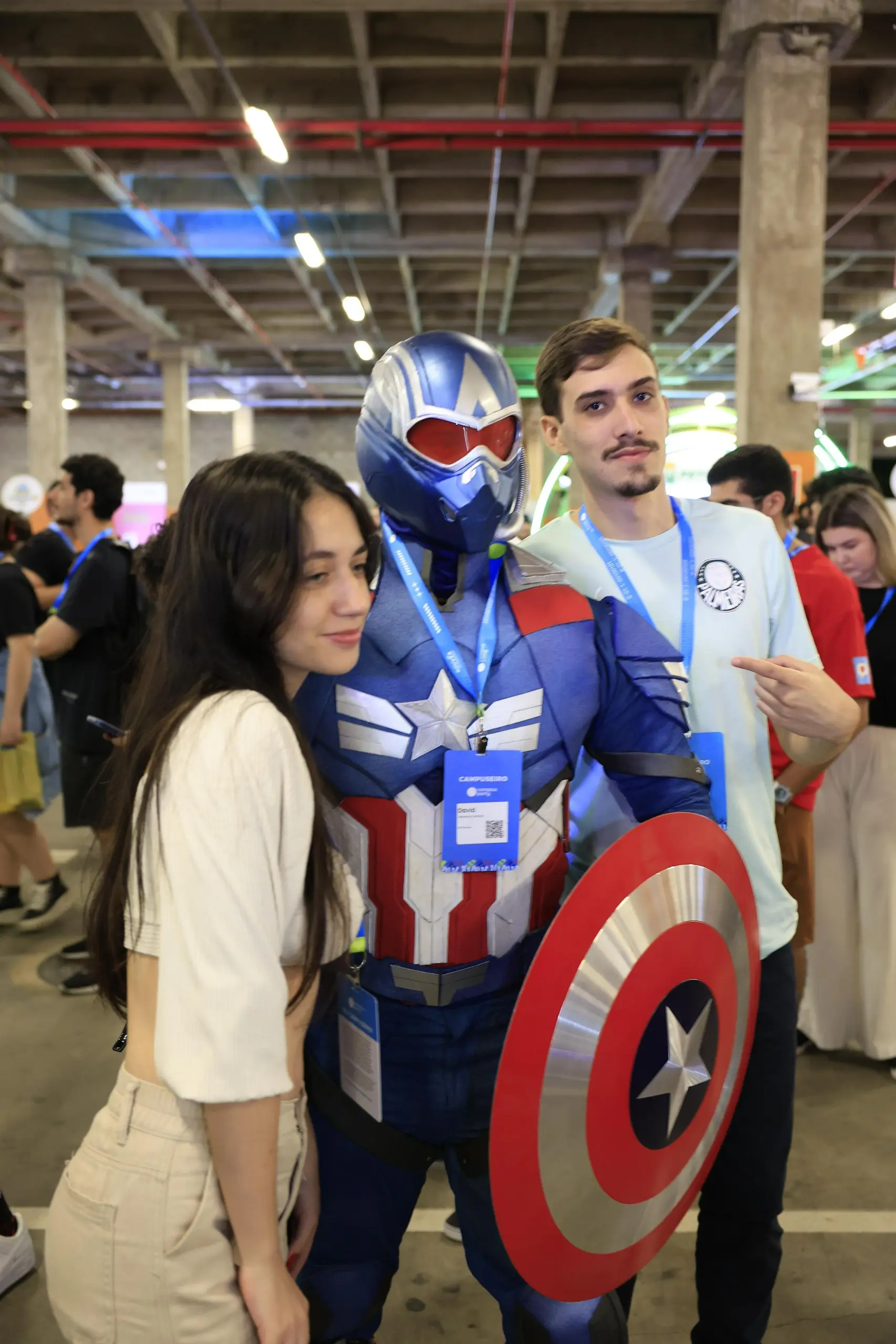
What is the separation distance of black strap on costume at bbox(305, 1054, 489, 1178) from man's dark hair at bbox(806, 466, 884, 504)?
90.0 inches

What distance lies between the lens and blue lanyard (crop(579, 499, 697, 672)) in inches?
59.6

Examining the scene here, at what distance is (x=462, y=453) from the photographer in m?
1.25

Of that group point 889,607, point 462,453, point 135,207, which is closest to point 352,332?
point 135,207

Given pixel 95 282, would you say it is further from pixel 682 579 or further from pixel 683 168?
pixel 682 579

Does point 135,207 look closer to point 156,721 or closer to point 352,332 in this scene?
point 352,332

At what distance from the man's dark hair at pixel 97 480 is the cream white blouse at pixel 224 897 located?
276 centimetres

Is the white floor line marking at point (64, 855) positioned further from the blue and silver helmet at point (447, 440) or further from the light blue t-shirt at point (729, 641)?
the blue and silver helmet at point (447, 440)

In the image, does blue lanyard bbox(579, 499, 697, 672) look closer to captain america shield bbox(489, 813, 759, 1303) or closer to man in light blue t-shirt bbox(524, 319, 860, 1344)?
man in light blue t-shirt bbox(524, 319, 860, 1344)

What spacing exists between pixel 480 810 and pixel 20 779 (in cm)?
304

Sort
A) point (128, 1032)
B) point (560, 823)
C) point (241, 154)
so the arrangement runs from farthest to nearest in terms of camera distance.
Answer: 1. point (241, 154)
2. point (560, 823)
3. point (128, 1032)

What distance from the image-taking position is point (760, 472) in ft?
8.62

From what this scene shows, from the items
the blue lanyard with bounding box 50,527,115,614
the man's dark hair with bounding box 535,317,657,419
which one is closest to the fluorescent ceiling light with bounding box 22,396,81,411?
the blue lanyard with bounding box 50,527,115,614

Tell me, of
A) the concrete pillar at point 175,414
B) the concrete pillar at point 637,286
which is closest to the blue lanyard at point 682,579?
the concrete pillar at point 637,286

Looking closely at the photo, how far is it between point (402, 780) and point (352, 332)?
14349 millimetres
